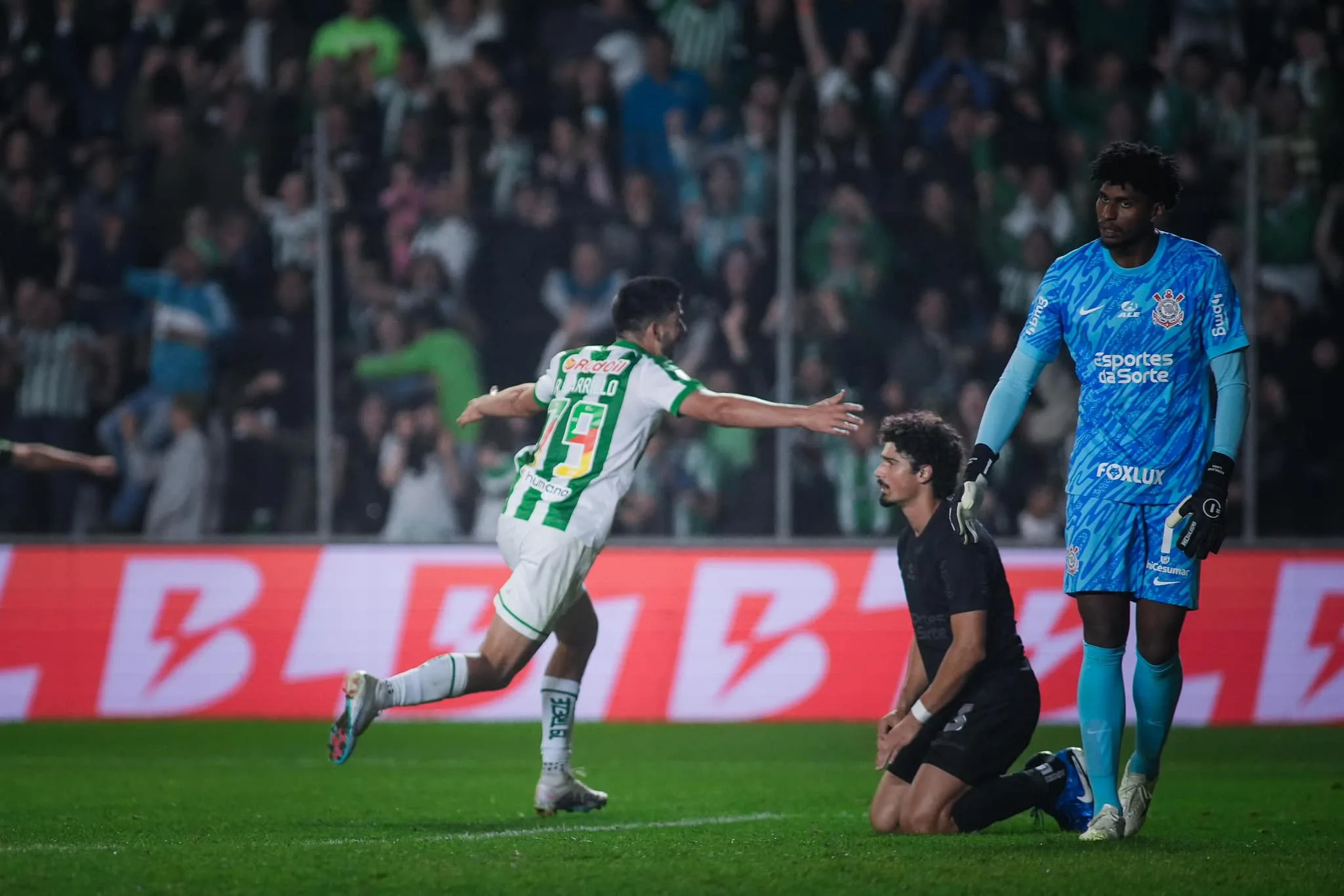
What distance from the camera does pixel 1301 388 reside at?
11.8m

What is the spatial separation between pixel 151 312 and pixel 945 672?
8.08 metres

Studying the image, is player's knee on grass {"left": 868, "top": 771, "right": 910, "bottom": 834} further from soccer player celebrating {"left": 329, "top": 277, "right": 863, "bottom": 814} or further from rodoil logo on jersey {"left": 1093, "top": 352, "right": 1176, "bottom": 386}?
rodoil logo on jersey {"left": 1093, "top": 352, "right": 1176, "bottom": 386}

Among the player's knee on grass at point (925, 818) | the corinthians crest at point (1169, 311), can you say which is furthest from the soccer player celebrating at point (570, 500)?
the player's knee on grass at point (925, 818)

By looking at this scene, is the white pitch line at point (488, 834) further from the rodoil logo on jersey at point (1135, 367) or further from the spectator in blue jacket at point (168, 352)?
the spectator in blue jacket at point (168, 352)

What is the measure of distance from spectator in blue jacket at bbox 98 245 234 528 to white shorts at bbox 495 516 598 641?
20.0ft

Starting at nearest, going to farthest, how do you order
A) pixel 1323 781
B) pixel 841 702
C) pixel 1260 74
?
pixel 1323 781
pixel 841 702
pixel 1260 74

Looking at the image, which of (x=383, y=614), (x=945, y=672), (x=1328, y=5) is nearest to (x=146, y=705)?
(x=383, y=614)

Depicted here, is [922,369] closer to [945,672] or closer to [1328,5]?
[1328,5]

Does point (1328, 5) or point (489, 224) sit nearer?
point (489, 224)

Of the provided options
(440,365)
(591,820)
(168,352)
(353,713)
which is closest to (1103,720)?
(591,820)

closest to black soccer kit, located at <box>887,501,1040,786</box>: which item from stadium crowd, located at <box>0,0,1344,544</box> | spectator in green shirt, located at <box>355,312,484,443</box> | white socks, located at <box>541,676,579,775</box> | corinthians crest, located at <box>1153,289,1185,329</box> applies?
corinthians crest, located at <box>1153,289,1185,329</box>

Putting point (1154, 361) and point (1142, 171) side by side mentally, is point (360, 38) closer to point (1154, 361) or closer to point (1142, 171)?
point (1142, 171)

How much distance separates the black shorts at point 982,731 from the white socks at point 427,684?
165 centimetres

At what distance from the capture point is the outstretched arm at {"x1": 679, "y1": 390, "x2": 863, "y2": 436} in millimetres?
6039
